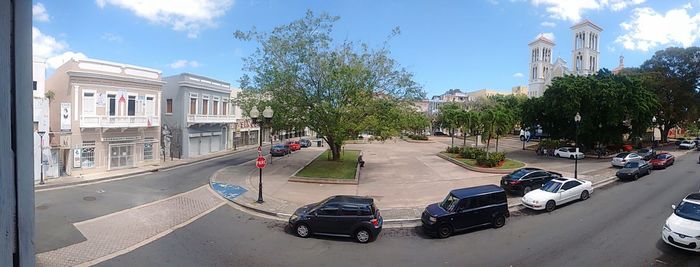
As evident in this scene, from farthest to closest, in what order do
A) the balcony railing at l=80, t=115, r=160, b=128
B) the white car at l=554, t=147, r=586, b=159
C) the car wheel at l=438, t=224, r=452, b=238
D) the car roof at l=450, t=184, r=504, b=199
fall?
1. the white car at l=554, t=147, r=586, b=159
2. the balcony railing at l=80, t=115, r=160, b=128
3. the car roof at l=450, t=184, r=504, b=199
4. the car wheel at l=438, t=224, r=452, b=238

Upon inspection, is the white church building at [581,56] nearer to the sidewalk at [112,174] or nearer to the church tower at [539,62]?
the church tower at [539,62]

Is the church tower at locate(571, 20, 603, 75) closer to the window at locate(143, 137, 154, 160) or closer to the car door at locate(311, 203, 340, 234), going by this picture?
the window at locate(143, 137, 154, 160)

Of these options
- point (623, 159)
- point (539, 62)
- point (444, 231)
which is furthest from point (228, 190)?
point (539, 62)

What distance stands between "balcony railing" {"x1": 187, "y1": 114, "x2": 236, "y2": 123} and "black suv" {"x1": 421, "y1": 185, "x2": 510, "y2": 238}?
1263 inches

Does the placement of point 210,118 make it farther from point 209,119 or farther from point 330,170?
point 330,170

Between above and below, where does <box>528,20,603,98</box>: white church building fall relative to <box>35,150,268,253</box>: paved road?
above

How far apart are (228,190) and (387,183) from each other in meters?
9.80

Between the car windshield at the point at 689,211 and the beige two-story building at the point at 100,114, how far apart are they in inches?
1306

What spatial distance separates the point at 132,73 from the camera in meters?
33.0

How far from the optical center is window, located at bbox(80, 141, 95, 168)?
2962cm

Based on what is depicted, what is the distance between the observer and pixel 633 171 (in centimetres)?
2648

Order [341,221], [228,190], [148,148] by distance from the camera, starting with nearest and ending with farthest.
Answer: [341,221] < [228,190] < [148,148]

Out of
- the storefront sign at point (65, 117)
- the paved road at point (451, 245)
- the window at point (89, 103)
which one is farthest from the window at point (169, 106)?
the paved road at point (451, 245)

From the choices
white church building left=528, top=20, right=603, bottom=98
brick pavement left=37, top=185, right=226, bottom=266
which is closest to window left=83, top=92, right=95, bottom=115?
brick pavement left=37, top=185, right=226, bottom=266
